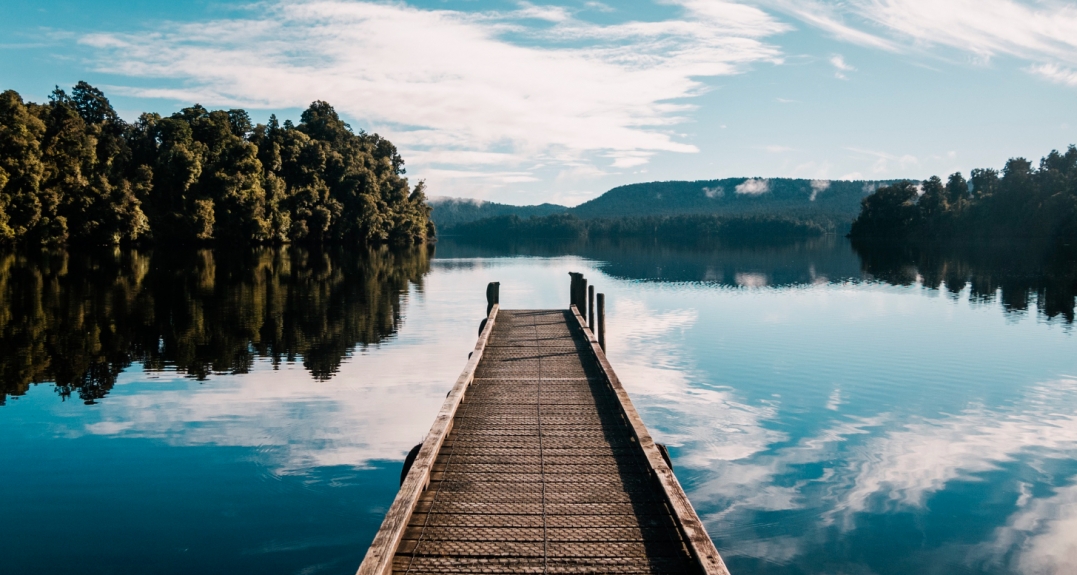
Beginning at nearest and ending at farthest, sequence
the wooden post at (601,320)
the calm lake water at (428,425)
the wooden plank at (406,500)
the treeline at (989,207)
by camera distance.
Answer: the wooden plank at (406,500), the calm lake water at (428,425), the wooden post at (601,320), the treeline at (989,207)

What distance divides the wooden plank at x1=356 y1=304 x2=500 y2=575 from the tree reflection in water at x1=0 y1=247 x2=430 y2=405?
850 cm

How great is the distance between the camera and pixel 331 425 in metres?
13.8

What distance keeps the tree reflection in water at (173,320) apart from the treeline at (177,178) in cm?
1864

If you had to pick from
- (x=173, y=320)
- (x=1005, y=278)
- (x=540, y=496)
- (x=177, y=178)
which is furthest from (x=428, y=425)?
(x=177, y=178)

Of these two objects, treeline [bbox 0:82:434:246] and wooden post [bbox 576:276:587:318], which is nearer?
wooden post [bbox 576:276:587:318]

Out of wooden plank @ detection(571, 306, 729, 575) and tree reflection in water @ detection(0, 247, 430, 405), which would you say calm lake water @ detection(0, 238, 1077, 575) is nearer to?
tree reflection in water @ detection(0, 247, 430, 405)

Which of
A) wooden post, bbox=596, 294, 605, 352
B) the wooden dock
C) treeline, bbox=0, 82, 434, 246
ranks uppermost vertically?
treeline, bbox=0, 82, 434, 246

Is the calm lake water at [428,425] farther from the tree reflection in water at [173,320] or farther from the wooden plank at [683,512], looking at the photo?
the wooden plank at [683,512]

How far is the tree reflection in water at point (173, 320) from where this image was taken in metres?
18.5

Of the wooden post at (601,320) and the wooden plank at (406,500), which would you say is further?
the wooden post at (601,320)

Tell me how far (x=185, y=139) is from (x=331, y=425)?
232 feet

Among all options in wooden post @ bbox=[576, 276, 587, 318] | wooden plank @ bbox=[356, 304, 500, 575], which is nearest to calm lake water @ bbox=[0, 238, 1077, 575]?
wooden plank @ bbox=[356, 304, 500, 575]

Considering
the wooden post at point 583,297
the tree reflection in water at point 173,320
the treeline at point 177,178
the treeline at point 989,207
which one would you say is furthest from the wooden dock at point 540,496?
the treeline at point 989,207

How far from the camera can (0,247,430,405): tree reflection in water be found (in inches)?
730
